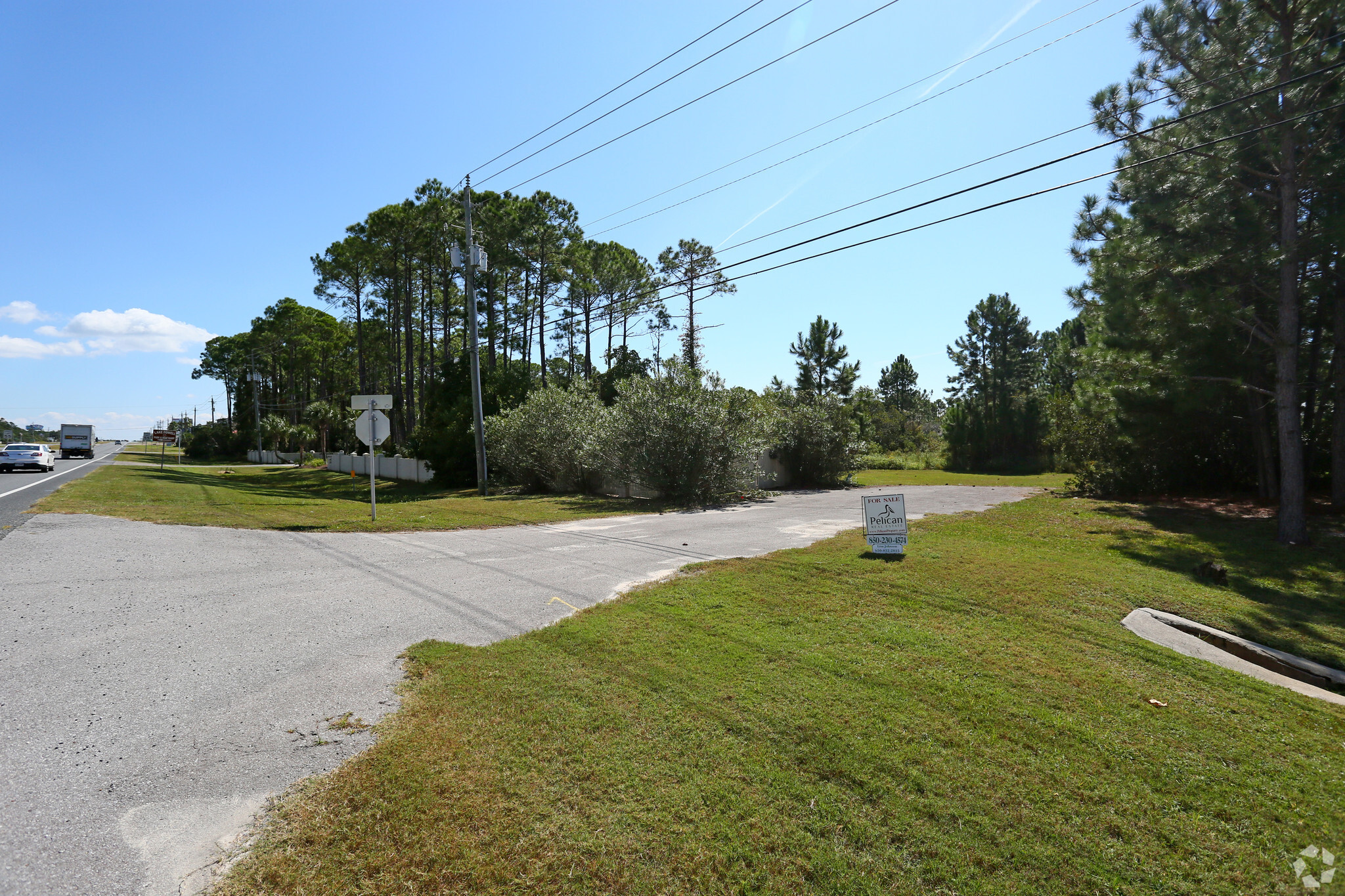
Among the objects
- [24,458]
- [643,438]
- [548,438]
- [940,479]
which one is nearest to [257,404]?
[24,458]

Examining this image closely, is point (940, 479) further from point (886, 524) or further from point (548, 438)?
point (886, 524)

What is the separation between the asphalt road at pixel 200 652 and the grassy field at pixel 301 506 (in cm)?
192

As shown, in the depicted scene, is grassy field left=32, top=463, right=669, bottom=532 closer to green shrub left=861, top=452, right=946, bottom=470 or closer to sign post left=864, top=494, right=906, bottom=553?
sign post left=864, top=494, right=906, bottom=553

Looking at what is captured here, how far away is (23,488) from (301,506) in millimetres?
9290

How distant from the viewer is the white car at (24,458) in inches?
1059

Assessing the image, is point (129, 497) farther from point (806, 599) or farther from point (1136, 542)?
point (1136, 542)

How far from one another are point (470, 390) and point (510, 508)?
43.9 ft

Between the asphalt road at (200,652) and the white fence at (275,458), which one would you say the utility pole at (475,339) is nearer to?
the asphalt road at (200,652)

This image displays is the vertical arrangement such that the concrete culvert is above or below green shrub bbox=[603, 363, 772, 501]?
below

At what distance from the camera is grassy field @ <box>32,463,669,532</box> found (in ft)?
42.9

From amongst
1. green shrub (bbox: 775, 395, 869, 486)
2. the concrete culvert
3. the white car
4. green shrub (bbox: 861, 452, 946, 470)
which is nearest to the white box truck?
the white car

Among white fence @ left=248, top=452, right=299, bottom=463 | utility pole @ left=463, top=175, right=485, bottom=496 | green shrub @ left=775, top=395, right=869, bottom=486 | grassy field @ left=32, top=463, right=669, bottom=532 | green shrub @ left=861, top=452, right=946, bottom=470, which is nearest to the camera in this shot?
grassy field @ left=32, top=463, right=669, bottom=532

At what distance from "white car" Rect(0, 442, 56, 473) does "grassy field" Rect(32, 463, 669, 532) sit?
3.55 metres

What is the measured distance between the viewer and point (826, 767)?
325 cm
